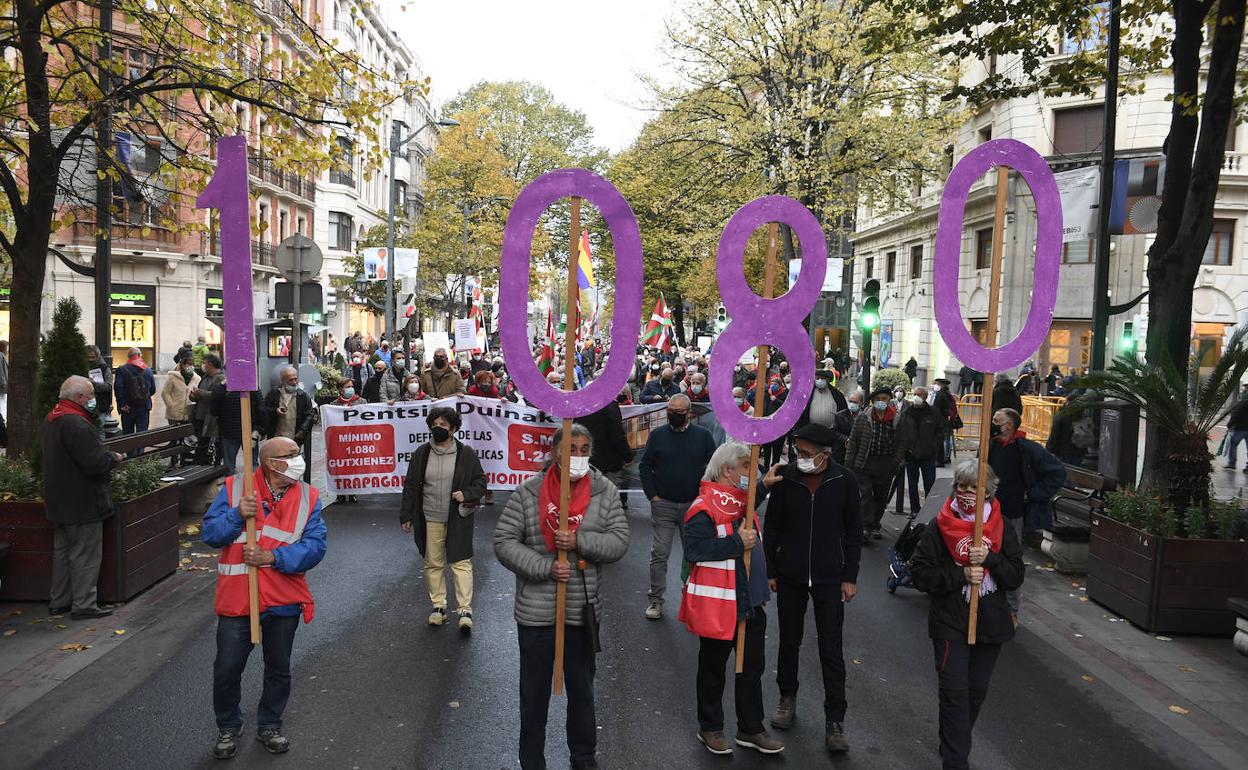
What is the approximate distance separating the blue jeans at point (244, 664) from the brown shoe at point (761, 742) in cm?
253

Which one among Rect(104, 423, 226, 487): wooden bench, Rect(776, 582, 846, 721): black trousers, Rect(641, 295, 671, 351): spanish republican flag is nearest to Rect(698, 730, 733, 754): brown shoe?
Rect(776, 582, 846, 721): black trousers

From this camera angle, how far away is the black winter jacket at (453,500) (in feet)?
24.9

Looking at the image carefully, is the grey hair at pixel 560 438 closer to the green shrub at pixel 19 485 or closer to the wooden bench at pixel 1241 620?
A: the green shrub at pixel 19 485

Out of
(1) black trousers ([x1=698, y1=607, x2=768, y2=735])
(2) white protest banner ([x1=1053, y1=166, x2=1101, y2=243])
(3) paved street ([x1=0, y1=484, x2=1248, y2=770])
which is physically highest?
(2) white protest banner ([x1=1053, y1=166, x2=1101, y2=243])

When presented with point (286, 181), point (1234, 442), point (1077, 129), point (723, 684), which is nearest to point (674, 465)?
point (723, 684)

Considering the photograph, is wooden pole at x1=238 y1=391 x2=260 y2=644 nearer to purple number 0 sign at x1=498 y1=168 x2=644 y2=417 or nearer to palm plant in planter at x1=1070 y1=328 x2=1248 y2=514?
purple number 0 sign at x1=498 y1=168 x2=644 y2=417

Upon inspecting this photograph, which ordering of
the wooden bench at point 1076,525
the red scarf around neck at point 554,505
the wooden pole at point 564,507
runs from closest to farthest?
the wooden pole at point 564,507, the red scarf around neck at point 554,505, the wooden bench at point 1076,525

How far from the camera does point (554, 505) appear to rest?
4.97 meters

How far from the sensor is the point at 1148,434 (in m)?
10.5

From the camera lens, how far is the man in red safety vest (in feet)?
16.9

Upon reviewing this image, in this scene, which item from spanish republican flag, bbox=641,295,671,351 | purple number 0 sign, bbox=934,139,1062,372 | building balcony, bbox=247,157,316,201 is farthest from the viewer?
building balcony, bbox=247,157,316,201

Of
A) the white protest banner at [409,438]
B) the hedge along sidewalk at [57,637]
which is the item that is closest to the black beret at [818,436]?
the hedge along sidewalk at [57,637]

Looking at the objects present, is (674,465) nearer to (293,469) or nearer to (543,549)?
(543,549)

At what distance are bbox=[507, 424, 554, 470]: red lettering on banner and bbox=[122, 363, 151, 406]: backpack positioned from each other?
7.64 meters
